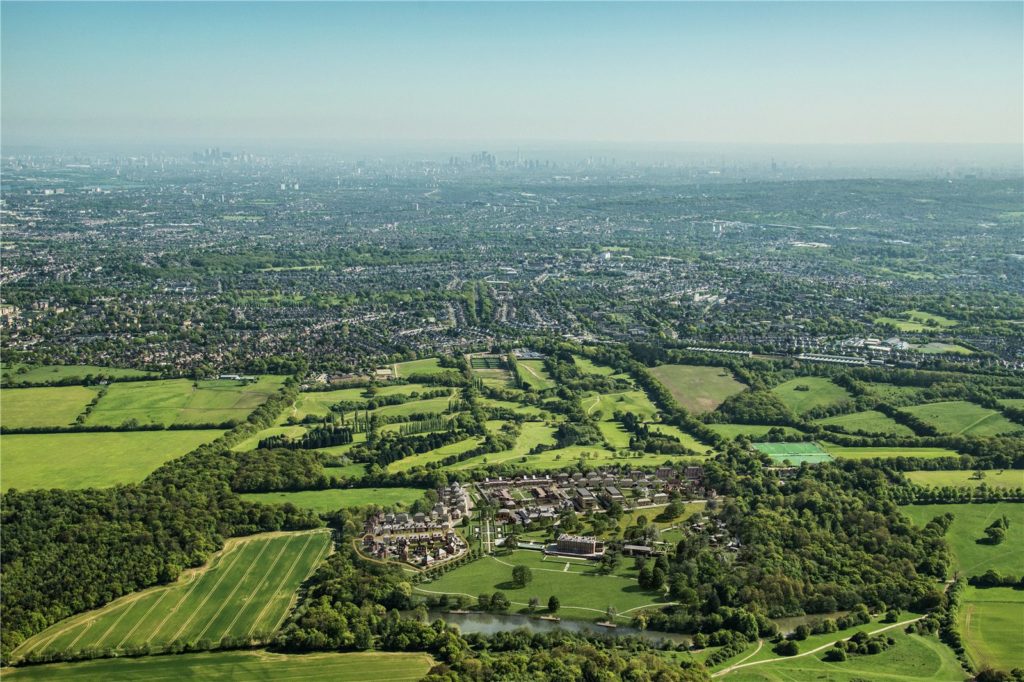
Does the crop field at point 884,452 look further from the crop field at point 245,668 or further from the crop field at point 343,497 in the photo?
the crop field at point 245,668

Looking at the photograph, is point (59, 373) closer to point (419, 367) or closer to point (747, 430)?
point (419, 367)

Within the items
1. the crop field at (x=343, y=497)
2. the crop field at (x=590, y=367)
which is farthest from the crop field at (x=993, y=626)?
the crop field at (x=590, y=367)

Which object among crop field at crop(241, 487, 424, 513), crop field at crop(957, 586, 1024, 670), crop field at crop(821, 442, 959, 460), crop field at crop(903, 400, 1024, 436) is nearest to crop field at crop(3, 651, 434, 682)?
crop field at crop(241, 487, 424, 513)

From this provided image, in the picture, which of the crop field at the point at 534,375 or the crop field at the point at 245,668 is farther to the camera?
the crop field at the point at 534,375

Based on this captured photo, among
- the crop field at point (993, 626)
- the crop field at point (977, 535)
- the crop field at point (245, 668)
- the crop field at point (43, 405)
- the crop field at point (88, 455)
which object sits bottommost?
the crop field at point (245, 668)

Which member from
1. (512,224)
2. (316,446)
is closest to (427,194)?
(512,224)

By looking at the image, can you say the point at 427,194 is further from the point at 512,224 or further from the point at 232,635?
the point at 232,635

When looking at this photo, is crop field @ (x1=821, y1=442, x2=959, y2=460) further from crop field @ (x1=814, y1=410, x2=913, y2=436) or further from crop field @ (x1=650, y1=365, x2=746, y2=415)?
crop field @ (x1=650, y1=365, x2=746, y2=415)

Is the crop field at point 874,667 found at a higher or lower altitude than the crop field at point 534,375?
lower
